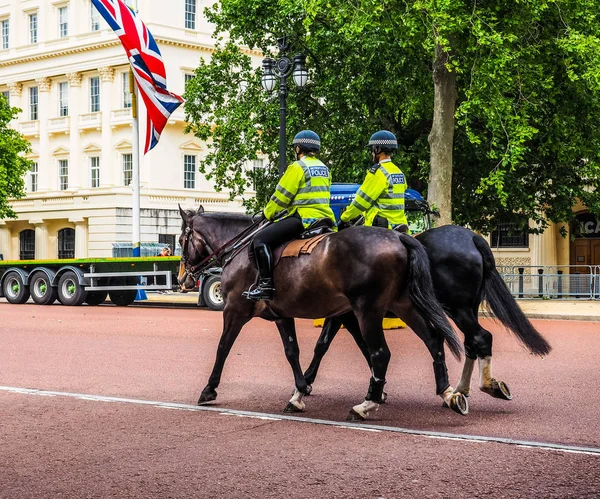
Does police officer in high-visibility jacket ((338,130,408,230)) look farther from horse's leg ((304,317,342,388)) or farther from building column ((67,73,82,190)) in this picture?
building column ((67,73,82,190))

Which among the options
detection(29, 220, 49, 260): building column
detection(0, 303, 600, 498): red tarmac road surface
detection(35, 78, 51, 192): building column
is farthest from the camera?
detection(35, 78, 51, 192): building column

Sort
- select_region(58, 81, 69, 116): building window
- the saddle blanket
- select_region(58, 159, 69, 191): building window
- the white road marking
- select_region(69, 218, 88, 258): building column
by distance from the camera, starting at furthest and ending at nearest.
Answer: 1. select_region(58, 159, 69, 191): building window
2. select_region(58, 81, 69, 116): building window
3. select_region(69, 218, 88, 258): building column
4. the saddle blanket
5. the white road marking

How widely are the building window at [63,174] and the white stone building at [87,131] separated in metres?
0.06

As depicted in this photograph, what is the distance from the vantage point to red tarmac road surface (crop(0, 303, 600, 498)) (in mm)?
6043

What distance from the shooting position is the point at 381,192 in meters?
9.66

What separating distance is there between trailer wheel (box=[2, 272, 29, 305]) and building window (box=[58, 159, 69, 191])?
79.8ft

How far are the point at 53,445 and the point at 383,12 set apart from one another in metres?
20.6

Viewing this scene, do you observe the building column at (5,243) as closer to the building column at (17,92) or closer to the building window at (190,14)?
the building column at (17,92)

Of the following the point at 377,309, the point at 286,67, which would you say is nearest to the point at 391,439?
the point at 377,309

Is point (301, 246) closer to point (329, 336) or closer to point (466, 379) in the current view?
point (329, 336)

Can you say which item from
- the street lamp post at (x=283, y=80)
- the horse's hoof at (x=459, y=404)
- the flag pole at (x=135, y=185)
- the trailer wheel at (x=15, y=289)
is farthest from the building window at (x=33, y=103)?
the horse's hoof at (x=459, y=404)

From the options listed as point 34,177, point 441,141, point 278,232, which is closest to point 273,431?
point 278,232

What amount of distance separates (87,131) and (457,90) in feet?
100.0

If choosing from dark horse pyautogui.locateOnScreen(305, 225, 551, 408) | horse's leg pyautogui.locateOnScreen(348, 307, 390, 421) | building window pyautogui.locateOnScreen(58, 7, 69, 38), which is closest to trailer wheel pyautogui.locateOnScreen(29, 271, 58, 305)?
dark horse pyautogui.locateOnScreen(305, 225, 551, 408)
